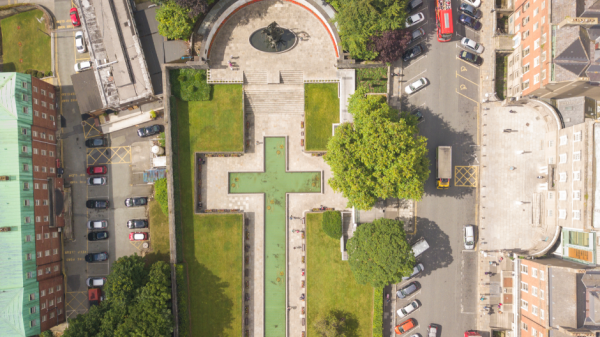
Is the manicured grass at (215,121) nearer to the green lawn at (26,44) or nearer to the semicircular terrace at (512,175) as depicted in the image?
the green lawn at (26,44)

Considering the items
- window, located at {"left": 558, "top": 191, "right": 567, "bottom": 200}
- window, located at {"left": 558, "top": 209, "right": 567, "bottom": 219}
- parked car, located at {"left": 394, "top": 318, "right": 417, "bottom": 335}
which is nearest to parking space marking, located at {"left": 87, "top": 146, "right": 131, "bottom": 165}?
parked car, located at {"left": 394, "top": 318, "right": 417, "bottom": 335}

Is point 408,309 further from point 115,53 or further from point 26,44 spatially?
point 26,44

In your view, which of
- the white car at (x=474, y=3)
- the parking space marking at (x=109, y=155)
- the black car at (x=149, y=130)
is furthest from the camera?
the parking space marking at (x=109, y=155)

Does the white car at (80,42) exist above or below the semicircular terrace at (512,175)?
above

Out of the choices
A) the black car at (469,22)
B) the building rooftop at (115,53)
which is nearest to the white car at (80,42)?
the building rooftop at (115,53)

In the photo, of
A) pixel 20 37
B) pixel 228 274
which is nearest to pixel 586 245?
pixel 228 274

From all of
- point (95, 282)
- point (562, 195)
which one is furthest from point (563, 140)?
point (95, 282)
